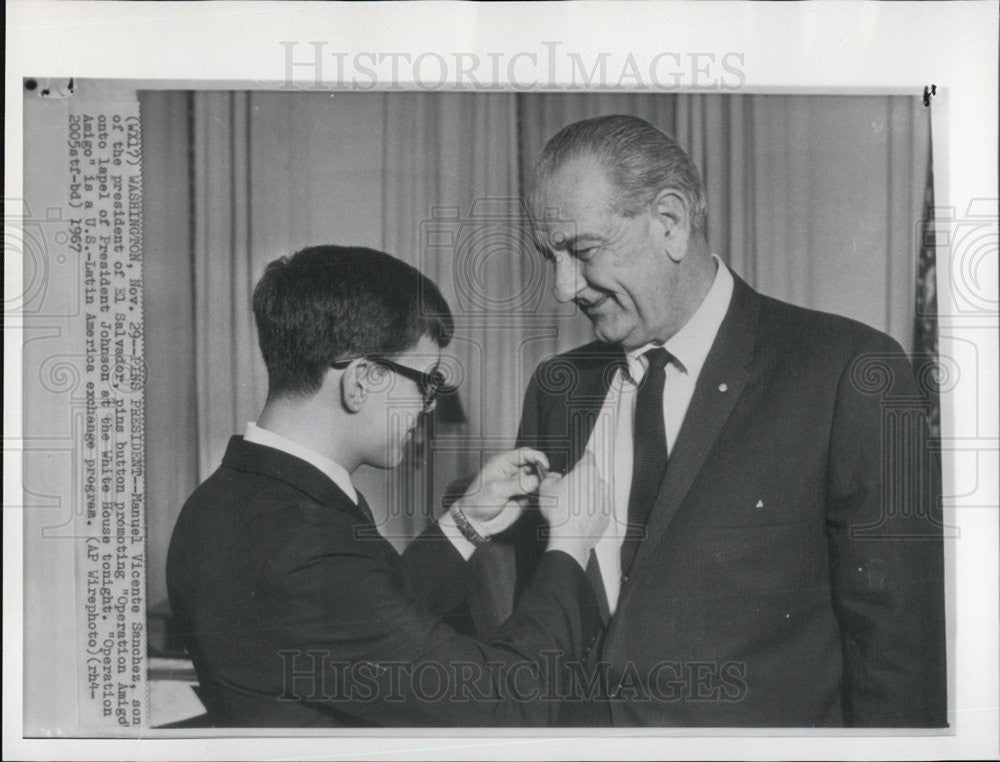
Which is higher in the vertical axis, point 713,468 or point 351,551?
point 713,468

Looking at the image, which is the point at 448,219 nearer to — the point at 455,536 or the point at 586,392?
the point at 586,392

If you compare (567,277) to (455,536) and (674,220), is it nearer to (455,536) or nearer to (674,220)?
(674,220)

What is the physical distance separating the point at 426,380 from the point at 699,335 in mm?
634

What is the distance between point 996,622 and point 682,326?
1.03 m

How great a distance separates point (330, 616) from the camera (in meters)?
1.88

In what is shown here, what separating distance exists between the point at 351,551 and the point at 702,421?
0.84 metres

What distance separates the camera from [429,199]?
1936 millimetres

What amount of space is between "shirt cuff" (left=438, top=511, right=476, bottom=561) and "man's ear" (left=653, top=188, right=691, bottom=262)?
2.59ft

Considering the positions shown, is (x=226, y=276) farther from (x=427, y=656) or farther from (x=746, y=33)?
(x=746, y=33)

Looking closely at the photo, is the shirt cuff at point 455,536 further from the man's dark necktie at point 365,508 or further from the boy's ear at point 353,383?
the boy's ear at point 353,383

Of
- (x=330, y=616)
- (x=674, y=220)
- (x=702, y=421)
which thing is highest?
(x=674, y=220)
